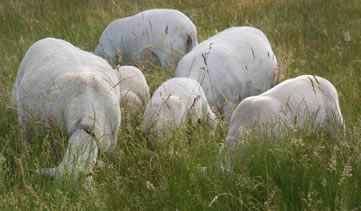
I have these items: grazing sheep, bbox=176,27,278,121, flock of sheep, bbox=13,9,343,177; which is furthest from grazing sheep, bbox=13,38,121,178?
grazing sheep, bbox=176,27,278,121

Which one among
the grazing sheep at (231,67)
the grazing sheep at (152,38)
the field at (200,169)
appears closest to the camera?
the field at (200,169)

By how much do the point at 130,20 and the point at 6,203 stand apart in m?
4.50

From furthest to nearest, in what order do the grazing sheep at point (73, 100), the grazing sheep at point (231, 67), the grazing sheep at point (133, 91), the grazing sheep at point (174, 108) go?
the grazing sheep at point (231, 67) < the grazing sheep at point (133, 91) < the grazing sheep at point (174, 108) < the grazing sheep at point (73, 100)

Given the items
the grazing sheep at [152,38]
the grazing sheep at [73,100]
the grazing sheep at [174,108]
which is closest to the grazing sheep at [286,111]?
the grazing sheep at [174,108]

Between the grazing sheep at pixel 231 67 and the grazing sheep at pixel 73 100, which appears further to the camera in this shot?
the grazing sheep at pixel 231 67

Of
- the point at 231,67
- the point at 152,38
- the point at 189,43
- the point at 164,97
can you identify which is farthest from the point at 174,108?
the point at 152,38

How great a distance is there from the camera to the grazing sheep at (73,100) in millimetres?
3051

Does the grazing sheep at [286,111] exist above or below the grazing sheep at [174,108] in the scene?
above

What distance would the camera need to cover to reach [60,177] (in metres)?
2.82

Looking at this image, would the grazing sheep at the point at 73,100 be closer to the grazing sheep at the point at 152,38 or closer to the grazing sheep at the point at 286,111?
the grazing sheep at the point at 286,111

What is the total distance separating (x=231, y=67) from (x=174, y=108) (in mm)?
1092

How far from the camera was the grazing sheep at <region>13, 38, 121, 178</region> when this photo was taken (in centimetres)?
305

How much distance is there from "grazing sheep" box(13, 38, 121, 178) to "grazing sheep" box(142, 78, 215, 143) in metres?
0.31

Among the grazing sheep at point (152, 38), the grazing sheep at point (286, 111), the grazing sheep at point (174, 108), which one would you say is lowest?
the grazing sheep at point (152, 38)
